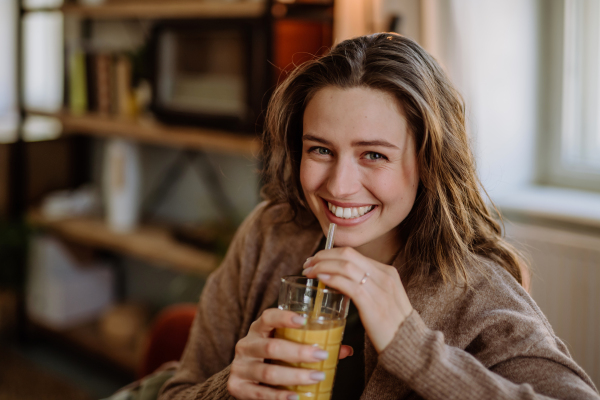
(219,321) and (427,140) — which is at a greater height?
(427,140)

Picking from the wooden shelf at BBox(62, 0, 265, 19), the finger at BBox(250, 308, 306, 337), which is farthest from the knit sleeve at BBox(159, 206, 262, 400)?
the wooden shelf at BBox(62, 0, 265, 19)

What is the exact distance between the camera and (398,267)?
3.92 ft

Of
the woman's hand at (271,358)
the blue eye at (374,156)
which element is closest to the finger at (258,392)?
the woman's hand at (271,358)

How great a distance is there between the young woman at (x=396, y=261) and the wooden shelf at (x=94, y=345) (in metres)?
1.73

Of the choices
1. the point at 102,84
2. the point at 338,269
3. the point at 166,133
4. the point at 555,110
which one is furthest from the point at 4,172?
the point at 338,269

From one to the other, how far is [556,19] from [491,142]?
581mm

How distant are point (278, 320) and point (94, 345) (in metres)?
2.51

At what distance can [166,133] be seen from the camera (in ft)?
8.16

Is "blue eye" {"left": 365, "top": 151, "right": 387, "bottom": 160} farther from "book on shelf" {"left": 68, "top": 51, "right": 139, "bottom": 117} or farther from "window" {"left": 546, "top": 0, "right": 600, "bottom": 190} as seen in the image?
"book on shelf" {"left": 68, "top": 51, "right": 139, "bottom": 117}

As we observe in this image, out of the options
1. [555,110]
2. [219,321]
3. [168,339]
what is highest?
[555,110]

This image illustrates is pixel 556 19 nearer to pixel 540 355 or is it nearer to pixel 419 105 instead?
pixel 419 105

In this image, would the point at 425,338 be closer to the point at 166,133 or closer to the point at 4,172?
the point at 166,133

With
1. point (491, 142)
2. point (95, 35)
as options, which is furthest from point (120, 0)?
point (491, 142)

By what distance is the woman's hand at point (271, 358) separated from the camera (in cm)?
88
